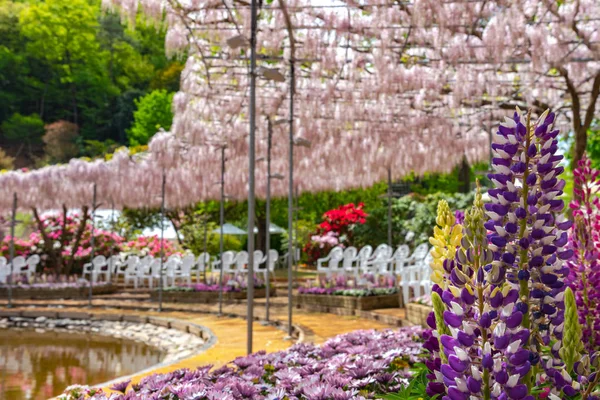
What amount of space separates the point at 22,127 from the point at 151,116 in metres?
8.50

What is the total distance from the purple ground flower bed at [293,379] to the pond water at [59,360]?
3414 millimetres

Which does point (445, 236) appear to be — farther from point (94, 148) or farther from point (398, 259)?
point (94, 148)

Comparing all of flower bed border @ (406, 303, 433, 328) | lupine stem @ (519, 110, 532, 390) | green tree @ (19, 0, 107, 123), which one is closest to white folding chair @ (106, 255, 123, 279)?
flower bed border @ (406, 303, 433, 328)

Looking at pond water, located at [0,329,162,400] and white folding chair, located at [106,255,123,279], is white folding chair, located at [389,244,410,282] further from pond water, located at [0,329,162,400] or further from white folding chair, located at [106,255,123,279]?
white folding chair, located at [106,255,123,279]

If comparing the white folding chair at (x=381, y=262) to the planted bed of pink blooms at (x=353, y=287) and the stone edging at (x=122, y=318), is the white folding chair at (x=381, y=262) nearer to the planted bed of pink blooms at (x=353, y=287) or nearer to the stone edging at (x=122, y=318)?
the planted bed of pink blooms at (x=353, y=287)

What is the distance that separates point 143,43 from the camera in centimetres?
4597

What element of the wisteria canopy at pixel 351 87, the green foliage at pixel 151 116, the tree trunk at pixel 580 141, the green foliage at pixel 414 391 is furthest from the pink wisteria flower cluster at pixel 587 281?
the green foliage at pixel 151 116

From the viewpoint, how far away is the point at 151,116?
3731cm

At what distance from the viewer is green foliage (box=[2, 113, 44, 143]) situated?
39.1 metres

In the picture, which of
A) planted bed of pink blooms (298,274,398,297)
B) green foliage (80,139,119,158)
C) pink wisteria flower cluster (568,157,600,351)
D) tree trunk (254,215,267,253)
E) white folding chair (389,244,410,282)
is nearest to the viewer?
pink wisteria flower cluster (568,157,600,351)

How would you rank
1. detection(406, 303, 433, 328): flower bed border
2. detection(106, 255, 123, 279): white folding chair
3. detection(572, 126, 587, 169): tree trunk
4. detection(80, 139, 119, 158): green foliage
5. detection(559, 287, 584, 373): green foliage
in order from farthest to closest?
1. detection(80, 139, 119, 158): green foliage
2. detection(106, 255, 123, 279): white folding chair
3. detection(406, 303, 433, 328): flower bed border
4. detection(572, 126, 587, 169): tree trunk
5. detection(559, 287, 584, 373): green foliage

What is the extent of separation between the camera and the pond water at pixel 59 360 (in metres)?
6.16

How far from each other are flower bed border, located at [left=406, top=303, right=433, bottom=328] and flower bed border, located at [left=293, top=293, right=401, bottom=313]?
1981 mm

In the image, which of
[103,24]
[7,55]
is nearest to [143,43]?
[103,24]
